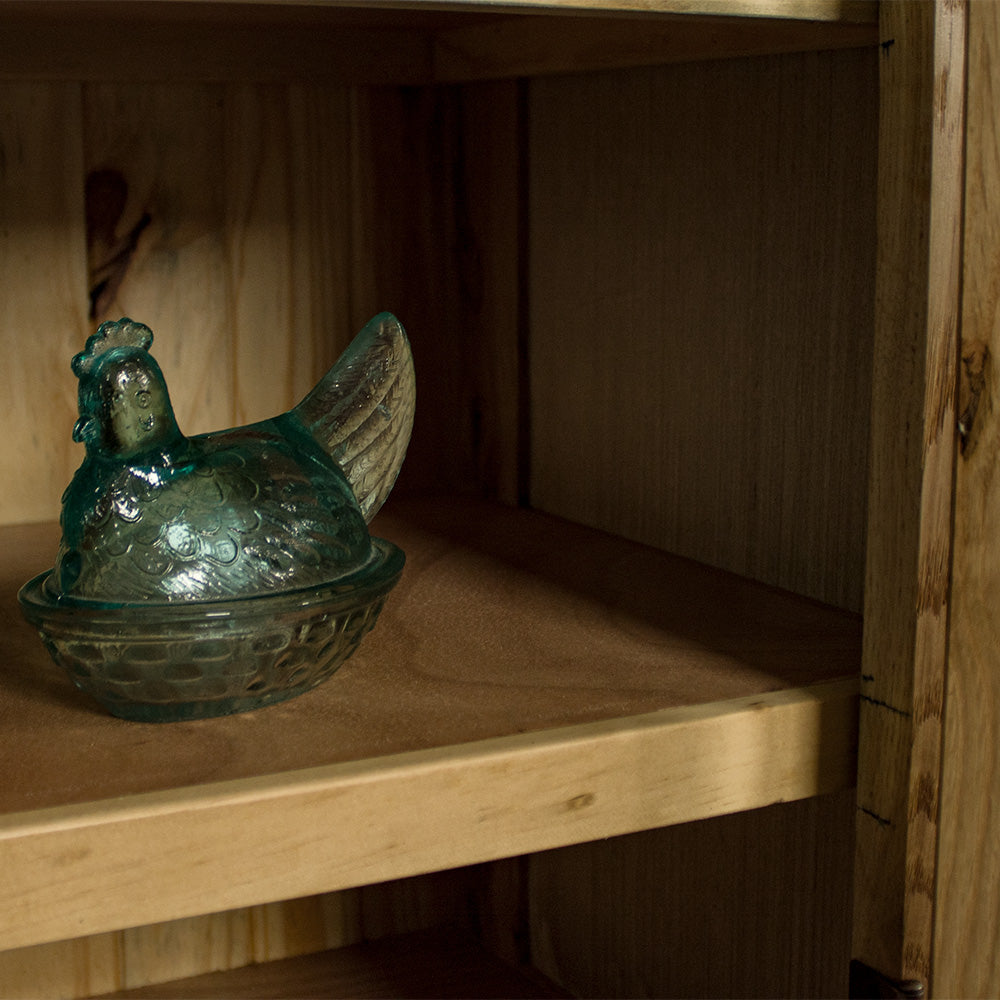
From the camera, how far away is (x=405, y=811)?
485 mm

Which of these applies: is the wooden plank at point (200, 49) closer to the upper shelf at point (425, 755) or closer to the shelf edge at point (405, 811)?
the upper shelf at point (425, 755)

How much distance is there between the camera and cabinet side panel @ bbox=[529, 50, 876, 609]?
68 centimetres

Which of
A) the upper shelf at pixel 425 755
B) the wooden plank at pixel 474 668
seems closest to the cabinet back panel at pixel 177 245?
the wooden plank at pixel 474 668

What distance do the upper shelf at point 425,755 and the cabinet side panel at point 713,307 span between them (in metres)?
0.08

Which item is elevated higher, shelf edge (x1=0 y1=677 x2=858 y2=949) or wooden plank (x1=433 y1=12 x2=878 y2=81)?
wooden plank (x1=433 y1=12 x2=878 y2=81)

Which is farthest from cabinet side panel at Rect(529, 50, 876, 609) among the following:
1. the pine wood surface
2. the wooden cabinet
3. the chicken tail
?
the pine wood surface

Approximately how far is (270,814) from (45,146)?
0.55m

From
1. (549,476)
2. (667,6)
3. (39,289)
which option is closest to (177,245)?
(39,289)

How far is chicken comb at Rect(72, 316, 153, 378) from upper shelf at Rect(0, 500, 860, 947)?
14cm

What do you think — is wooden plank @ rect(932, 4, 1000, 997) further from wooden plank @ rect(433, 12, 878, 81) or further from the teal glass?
the teal glass

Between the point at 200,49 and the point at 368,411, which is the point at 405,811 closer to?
the point at 368,411

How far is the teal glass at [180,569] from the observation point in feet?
1.65

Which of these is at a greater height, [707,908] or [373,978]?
[707,908]

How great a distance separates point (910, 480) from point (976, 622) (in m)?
0.07
